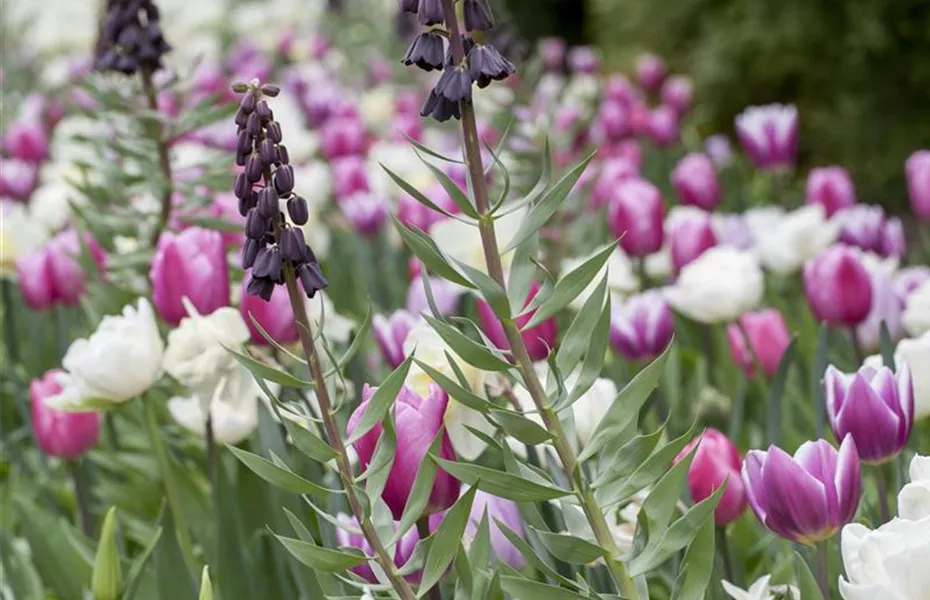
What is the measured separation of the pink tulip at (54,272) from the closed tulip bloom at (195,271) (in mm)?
Answer: 683

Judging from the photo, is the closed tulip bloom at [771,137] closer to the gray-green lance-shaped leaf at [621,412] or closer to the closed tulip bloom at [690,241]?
the closed tulip bloom at [690,241]

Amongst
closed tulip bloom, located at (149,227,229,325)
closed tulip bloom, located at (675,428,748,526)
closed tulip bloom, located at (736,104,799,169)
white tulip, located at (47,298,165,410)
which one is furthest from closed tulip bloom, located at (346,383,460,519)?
closed tulip bloom, located at (736,104,799,169)

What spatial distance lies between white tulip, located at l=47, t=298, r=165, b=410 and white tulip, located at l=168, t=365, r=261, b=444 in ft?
0.23

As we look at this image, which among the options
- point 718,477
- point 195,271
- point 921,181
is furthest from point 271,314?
point 921,181

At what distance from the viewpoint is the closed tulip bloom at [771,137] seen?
306 cm

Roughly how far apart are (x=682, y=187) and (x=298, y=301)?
2.13m

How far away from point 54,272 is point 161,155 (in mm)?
A: 344

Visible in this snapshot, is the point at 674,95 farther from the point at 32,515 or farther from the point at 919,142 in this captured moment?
the point at 32,515

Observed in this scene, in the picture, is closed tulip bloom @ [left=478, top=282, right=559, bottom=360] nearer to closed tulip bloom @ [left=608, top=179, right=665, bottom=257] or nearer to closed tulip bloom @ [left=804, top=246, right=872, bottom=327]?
closed tulip bloom @ [left=804, top=246, right=872, bottom=327]

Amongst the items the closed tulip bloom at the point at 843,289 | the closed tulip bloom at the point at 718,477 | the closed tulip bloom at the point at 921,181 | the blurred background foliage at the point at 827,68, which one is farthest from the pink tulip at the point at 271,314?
the blurred background foliage at the point at 827,68

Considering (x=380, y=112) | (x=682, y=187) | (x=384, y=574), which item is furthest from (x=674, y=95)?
(x=384, y=574)

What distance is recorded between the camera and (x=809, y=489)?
3.57 feet

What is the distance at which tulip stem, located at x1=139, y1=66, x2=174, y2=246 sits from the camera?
2102 mm

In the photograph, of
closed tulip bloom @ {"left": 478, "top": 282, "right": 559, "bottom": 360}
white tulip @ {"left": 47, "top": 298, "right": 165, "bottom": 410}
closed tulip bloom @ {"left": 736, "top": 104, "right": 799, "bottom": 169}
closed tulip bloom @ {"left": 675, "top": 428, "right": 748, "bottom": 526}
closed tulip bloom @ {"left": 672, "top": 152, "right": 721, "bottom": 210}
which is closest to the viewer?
closed tulip bloom @ {"left": 675, "top": 428, "right": 748, "bottom": 526}
